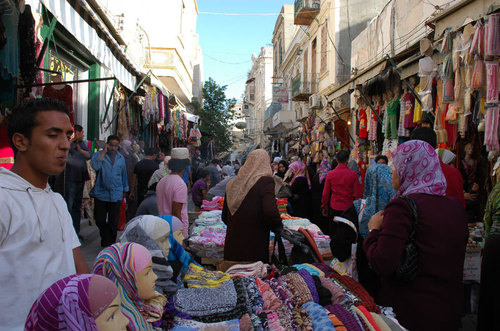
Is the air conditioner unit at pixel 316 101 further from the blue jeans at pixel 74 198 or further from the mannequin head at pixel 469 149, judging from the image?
the blue jeans at pixel 74 198

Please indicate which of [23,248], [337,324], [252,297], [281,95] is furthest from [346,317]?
[281,95]

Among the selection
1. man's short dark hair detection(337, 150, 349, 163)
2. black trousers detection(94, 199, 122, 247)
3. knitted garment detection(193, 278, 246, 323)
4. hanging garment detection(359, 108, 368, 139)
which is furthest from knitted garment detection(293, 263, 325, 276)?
hanging garment detection(359, 108, 368, 139)

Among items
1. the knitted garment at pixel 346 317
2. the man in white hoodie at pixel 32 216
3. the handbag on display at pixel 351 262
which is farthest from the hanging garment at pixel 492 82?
the man in white hoodie at pixel 32 216

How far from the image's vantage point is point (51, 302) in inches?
52.7

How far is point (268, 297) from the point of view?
2482mm

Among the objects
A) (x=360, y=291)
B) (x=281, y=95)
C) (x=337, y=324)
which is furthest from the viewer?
(x=281, y=95)

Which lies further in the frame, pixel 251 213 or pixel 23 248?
pixel 251 213

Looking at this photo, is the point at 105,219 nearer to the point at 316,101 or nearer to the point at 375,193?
the point at 375,193

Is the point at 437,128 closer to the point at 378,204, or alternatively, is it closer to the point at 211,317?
the point at 378,204

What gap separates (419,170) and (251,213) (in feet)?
5.54

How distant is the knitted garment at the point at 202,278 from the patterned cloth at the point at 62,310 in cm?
149

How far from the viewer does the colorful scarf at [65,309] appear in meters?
1.33

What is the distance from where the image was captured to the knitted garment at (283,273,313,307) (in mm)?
2488

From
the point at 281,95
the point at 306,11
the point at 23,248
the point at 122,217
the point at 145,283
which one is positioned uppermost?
the point at 306,11
